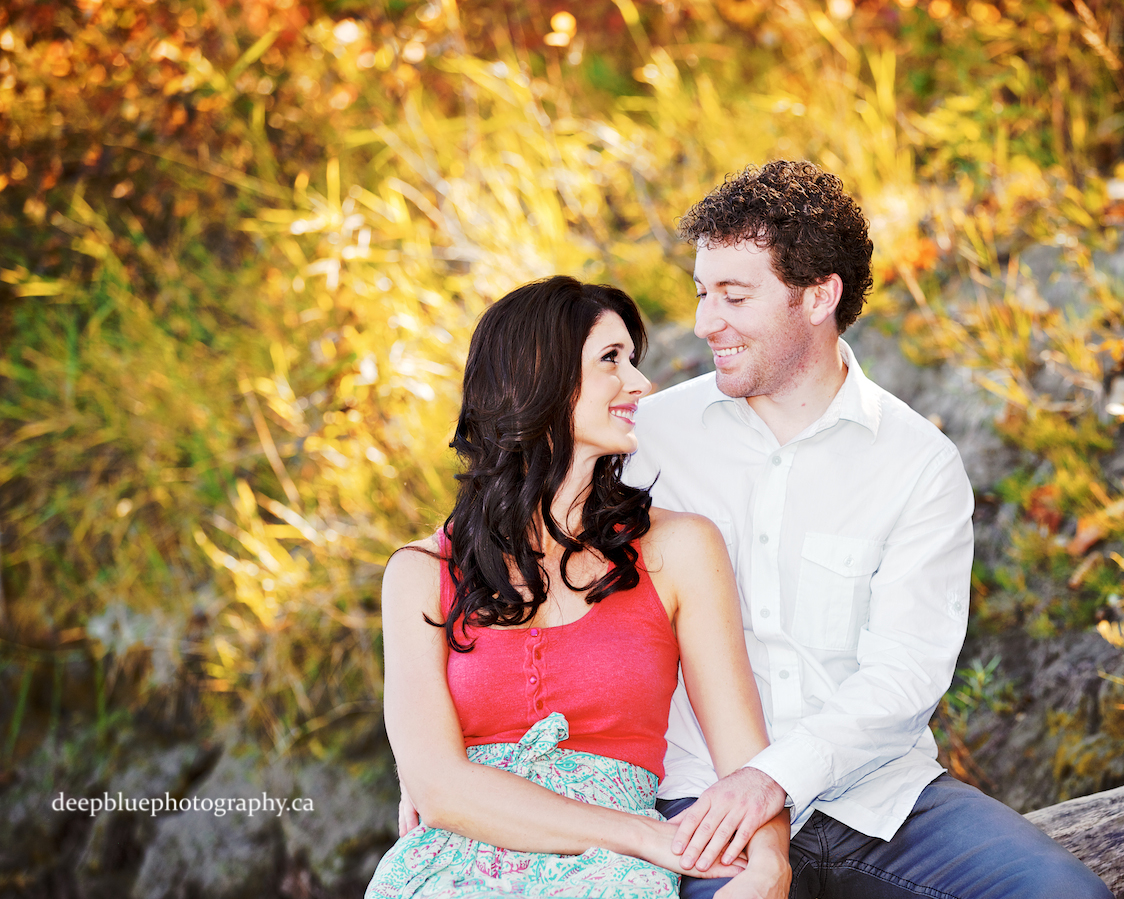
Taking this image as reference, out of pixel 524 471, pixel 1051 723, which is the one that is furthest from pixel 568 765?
pixel 1051 723

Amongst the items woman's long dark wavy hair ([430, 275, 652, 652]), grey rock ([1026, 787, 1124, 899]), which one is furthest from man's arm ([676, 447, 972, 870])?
woman's long dark wavy hair ([430, 275, 652, 652])

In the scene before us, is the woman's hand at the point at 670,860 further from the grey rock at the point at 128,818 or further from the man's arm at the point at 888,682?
the grey rock at the point at 128,818

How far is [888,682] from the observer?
80.1 inches

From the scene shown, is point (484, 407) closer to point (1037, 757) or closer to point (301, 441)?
point (1037, 757)

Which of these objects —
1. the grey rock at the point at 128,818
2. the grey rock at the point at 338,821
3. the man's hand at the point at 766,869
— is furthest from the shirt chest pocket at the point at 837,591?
the grey rock at the point at 128,818

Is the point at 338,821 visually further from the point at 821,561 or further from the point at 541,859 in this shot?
the point at 821,561

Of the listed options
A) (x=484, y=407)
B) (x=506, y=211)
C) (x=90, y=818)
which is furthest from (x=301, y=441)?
(x=484, y=407)

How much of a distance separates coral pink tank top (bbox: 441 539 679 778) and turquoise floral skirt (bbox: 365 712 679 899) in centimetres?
4

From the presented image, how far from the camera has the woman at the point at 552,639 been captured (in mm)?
1878

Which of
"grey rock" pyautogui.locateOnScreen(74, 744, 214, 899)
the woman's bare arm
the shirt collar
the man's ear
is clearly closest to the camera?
the woman's bare arm

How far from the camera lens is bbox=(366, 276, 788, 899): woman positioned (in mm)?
1878

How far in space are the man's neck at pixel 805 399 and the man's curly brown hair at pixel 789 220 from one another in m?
0.19

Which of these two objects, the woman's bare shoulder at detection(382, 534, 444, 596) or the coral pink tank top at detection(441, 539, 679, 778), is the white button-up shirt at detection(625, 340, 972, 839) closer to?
the coral pink tank top at detection(441, 539, 679, 778)

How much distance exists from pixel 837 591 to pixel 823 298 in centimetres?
68
